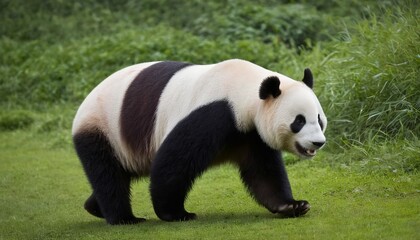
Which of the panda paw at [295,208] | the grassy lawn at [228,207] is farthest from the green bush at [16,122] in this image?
the panda paw at [295,208]

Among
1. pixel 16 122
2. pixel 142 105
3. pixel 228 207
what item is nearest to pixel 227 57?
pixel 16 122

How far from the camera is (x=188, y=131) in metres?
7.05

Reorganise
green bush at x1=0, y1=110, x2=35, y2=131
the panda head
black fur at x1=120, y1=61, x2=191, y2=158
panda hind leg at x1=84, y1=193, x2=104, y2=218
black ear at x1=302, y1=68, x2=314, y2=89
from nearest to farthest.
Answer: the panda head
black ear at x1=302, y1=68, x2=314, y2=89
black fur at x1=120, y1=61, x2=191, y2=158
panda hind leg at x1=84, y1=193, x2=104, y2=218
green bush at x1=0, y1=110, x2=35, y2=131

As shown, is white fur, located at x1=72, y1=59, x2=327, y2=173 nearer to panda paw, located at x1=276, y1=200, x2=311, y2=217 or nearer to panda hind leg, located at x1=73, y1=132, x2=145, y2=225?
panda hind leg, located at x1=73, y1=132, x2=145, y2=225

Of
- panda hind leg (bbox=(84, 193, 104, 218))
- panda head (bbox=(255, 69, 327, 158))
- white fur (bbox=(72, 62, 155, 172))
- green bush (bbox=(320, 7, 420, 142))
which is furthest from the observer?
green bush (bbox=(320, 7, 420, 142))

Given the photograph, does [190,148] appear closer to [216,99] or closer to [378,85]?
[216,99]

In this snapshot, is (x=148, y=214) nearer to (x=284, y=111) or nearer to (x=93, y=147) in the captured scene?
(x=93, y=147)

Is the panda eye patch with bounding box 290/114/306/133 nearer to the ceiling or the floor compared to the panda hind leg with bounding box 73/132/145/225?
nearer to the ceiling

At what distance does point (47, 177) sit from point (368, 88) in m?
4.24

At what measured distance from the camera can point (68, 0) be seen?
19.0m

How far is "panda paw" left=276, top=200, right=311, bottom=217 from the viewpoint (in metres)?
7.10

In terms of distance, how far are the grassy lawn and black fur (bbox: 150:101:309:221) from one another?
16 centimetres

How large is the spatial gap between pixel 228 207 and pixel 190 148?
1403mm

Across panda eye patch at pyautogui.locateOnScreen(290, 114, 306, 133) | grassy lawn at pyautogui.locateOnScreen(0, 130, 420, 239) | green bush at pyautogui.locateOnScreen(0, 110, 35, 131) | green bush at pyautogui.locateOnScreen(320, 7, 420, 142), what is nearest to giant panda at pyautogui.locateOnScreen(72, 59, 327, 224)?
panda eye patch at pyautogui.locateOnScreen(290, 114, 306, 133)
